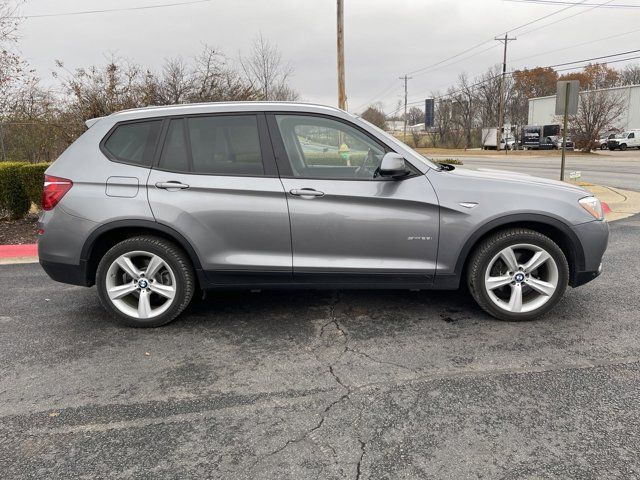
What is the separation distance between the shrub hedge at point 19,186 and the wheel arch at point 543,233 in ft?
25.0

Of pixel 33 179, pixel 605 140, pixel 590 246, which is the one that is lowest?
pixel 605 140

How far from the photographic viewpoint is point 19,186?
8.38 m

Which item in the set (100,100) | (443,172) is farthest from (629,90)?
(443,172)

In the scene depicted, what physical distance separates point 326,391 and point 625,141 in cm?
4789

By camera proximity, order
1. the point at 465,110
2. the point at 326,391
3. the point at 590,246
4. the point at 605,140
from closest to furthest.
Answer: the point at 326,391 → the point at 590,246 → the point at 605,140 → the point at 465,110

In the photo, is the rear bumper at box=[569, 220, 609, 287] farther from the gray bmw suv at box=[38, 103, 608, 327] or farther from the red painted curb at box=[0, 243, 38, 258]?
the red painted curb at box=[0, 243, 38, 258]

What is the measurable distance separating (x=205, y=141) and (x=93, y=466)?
2.48 m

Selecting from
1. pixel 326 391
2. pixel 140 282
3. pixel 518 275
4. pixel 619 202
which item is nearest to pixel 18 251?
pixel 140 282

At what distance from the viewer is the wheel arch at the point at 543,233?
3.74 meters

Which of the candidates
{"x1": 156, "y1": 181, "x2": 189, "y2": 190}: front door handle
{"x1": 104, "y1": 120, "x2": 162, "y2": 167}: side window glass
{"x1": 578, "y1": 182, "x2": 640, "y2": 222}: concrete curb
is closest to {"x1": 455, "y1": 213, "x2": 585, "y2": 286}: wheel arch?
{"x1": 156, "y1": 181, "x2": 189, "y2": 190}: front door handle

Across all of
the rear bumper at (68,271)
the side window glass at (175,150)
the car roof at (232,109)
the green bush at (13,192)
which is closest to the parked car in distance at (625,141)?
the green bush at (13,192)

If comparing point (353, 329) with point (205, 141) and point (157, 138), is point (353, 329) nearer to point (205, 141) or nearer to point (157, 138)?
point (205, 141)

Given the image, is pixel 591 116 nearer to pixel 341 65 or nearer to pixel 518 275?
pixel 341 65

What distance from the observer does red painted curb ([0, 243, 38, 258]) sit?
694cm
